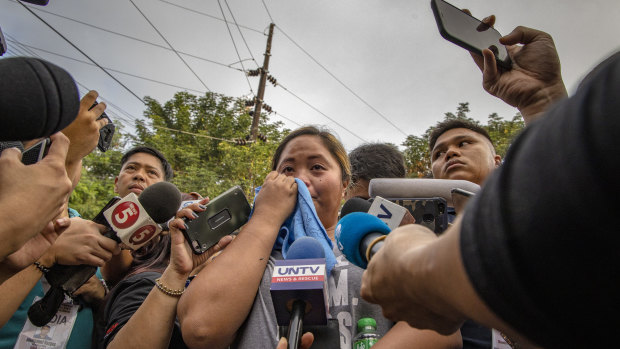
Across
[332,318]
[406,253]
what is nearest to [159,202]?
[332,318]

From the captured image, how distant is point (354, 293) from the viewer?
148 centimetres

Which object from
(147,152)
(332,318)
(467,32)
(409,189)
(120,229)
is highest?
(147,152)

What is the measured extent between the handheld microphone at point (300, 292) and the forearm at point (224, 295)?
0.74 ft

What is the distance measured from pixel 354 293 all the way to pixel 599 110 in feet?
3.95

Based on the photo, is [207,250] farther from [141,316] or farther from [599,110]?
[599,110]

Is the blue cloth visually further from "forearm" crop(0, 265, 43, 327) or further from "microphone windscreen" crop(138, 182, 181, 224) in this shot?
"forearm" crop(0, 265, 43, 327)

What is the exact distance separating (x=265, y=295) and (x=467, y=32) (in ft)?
5.11

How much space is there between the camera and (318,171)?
212 centimetres

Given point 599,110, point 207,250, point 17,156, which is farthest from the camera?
point 207,250

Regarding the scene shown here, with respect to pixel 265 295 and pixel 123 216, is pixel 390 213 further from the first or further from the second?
pixel 123 216

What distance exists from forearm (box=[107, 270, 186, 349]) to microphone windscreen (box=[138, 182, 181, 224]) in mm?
580

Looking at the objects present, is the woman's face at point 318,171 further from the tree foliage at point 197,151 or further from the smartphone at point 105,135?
the tree foliage at point 197,151

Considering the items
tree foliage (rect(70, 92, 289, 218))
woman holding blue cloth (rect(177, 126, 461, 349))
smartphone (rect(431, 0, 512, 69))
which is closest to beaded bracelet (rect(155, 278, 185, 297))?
A: woman holding blue cloth (rect(177, 126, 461, 349))

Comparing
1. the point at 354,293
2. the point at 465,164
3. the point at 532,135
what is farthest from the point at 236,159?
the point at 532,135
